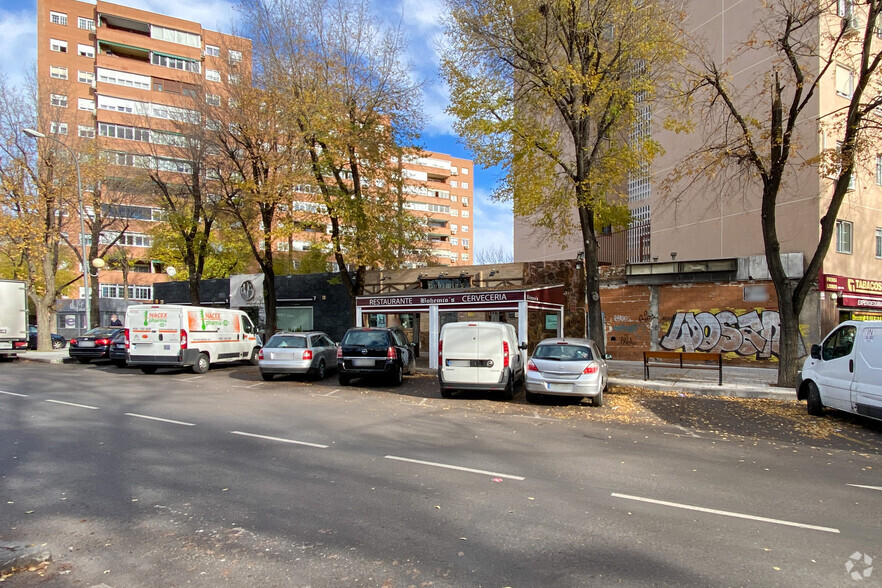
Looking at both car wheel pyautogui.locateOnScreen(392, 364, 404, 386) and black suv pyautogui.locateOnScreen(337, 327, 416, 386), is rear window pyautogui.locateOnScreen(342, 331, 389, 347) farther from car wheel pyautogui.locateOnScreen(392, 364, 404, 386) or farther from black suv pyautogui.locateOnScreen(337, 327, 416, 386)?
car wheel pyautogui.locateOnScreen(392, 364, 404, 386)

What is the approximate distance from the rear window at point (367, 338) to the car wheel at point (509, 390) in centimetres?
396

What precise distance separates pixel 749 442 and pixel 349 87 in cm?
1760

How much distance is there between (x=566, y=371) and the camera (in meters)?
11.1

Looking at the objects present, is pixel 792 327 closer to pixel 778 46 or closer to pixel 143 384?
pixel 778 46

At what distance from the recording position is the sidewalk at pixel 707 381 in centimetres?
1309

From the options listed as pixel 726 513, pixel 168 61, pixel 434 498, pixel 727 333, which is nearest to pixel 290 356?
pixel 434 498

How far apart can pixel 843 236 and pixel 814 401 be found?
11645 millimetres

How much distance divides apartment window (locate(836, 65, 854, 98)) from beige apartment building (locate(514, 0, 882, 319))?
0.04 metres

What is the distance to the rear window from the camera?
48.7ft

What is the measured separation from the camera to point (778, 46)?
41.9 feet

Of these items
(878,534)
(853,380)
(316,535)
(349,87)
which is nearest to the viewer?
(316,535)

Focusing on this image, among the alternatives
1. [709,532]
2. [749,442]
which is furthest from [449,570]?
[749,442]

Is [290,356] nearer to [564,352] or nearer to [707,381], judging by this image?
[564,352]

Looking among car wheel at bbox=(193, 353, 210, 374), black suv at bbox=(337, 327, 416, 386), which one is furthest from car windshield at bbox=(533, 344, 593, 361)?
car wheel at bbox=(193, 353, 210, 374)
